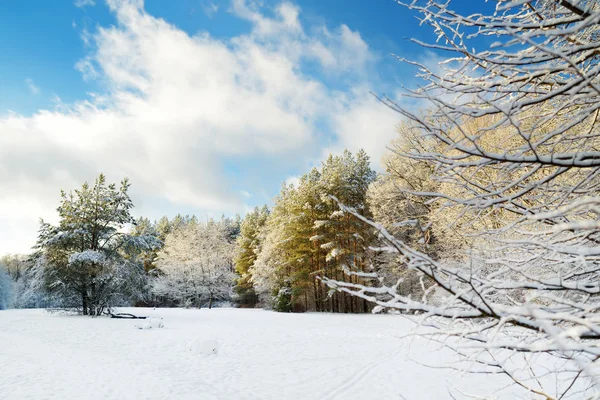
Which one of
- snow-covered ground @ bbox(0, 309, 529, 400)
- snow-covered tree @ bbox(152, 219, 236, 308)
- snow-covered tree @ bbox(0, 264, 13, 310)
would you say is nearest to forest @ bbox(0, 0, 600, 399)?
snow-covered tree @ bbox(152, 219, 236, 308)

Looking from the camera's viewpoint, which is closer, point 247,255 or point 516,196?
point 516,196

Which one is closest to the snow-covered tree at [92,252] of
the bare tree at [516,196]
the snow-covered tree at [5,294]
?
the bare tree at [516,196]

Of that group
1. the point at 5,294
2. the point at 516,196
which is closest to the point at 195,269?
the point at 5,294

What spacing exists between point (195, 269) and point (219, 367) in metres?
27.1

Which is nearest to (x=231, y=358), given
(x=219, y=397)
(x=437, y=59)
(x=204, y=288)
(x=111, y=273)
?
(x=219, y=397)

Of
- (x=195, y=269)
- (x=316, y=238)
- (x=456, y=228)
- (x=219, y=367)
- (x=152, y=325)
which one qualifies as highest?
(x=316, y=238)

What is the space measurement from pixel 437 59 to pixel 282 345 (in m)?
9.76

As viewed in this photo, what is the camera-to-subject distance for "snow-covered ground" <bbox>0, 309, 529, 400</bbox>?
20.0 ft

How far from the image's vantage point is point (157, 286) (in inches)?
1315

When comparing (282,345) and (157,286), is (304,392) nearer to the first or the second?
(282,345)

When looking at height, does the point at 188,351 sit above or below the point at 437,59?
below

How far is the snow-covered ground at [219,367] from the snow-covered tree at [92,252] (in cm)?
573

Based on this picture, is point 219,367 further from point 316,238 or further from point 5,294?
point 5,294

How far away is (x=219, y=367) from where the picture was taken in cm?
792
